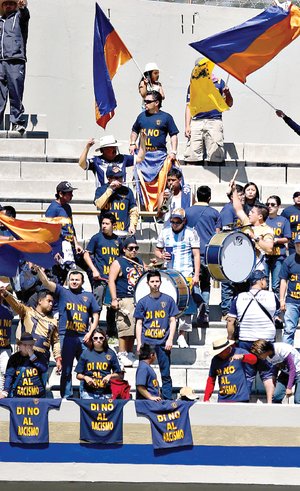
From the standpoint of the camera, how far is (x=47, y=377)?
15.4 m

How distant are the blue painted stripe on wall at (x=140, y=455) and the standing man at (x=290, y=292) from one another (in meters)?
1.38

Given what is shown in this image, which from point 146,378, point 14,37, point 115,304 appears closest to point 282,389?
point 146,378

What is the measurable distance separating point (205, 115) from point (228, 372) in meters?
5.71

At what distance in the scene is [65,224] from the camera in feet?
54.2

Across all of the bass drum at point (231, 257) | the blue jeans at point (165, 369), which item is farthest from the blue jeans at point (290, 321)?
the blue jeans at point (165, 369)

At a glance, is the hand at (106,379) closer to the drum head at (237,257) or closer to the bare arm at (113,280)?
the bare arm at (113,280)

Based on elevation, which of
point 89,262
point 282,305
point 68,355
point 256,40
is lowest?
point 68,355

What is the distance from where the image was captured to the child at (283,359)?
15078 millimetres

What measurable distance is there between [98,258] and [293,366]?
2580 millimetres

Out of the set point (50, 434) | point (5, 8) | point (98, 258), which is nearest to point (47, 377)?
point (50, 434)

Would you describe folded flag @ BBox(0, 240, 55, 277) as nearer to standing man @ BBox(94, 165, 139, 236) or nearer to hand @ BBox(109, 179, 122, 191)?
standing man @ BBox(94, 165, 139, 236)

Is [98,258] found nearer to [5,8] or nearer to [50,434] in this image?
[50,434]

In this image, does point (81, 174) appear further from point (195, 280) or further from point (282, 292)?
point (282, 292)

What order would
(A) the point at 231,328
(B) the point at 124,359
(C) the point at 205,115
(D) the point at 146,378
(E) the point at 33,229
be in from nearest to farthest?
(D) the point at 146,378 → (A) the point at 231,328 → (E) the point at 33,229 → (B) the point at 124,359 → (C) the point at 205,115
